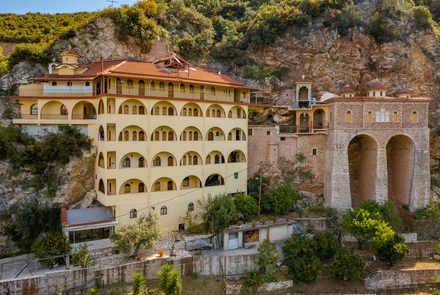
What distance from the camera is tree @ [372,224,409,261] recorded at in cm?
2227

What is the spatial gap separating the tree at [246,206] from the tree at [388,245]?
9901 millimetres

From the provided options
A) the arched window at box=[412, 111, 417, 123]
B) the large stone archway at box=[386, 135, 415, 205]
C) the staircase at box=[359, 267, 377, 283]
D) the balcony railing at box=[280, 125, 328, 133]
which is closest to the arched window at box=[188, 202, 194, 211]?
the balcony railing at box=[280, 125, 328, 133]

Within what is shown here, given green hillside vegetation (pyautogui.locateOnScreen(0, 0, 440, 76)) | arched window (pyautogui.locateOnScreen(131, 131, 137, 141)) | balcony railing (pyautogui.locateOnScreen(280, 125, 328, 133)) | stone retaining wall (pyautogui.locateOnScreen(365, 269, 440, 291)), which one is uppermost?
green hillside vegetation (pyautogui.locateOnScreen(0, 0, 440, 76))

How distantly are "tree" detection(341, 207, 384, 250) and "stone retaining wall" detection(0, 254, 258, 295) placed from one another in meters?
8.54

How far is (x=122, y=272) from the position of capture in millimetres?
19250

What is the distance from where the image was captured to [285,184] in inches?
1130

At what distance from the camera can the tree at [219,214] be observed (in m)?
22.5

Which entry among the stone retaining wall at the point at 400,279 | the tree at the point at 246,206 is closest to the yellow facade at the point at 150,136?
the tree at the point at 246,206

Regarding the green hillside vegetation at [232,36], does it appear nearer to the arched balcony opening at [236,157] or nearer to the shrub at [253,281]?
the arched balcony opening at [236,157]

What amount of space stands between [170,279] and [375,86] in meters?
26.1

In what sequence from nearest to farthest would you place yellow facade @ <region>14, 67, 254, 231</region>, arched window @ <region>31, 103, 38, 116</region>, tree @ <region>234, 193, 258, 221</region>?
yellow facade @ <region>14, 67, 254, 231</region>
tree @ <region>234, 193, 258, 221</region>
arched window @ <region>31, 103, 38, 116</region>

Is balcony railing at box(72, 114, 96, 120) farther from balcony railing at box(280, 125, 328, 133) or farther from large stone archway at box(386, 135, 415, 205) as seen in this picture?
large stone archway at box(386, 135, 415, 205)

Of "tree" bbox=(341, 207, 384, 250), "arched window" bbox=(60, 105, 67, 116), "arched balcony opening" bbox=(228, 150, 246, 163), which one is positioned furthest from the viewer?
"arched balcony opening" bbox=(228, 150, 246, 163)

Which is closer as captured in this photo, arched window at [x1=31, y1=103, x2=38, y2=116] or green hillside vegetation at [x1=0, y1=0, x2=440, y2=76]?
arched window at [x1=31, y1=103, x2=38, y2=116]
